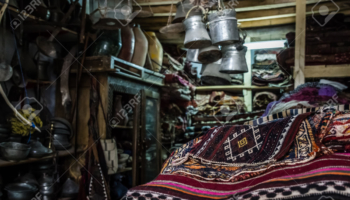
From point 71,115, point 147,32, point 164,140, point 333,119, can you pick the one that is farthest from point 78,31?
point 333,119

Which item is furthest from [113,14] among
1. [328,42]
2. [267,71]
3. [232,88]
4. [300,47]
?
[267,71]

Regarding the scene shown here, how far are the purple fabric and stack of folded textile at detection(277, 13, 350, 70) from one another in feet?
1.40

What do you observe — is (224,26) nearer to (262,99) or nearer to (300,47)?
(300,47)

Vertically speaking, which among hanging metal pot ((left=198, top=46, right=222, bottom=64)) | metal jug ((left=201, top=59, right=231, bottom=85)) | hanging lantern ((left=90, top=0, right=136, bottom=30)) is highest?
hanging lantern ((left=90, top=0, right=136, bottom=30))

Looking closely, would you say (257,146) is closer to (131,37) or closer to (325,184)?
(325,184)

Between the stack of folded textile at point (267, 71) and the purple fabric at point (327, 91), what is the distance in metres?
2.13

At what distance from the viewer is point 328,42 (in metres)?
3.13

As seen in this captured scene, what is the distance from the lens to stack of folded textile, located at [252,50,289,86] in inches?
191

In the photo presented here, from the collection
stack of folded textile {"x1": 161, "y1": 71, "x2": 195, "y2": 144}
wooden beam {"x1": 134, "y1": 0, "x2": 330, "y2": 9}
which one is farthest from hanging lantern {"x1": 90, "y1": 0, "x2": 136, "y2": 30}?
stack of folded textile {"x1": 161, "y1": 71, "x2": 195, "y2": 144}

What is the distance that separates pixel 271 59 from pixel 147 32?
238 cm

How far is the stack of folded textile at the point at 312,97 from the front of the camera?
8.22ft

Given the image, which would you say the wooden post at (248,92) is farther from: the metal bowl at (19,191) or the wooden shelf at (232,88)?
the metal bowl at (19,191)

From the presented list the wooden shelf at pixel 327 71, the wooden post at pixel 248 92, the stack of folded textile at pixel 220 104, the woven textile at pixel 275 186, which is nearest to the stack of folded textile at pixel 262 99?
the wooden post at pixel 248 92

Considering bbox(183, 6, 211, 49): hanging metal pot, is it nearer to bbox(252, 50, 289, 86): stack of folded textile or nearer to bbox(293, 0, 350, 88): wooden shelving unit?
bbox(293, 0, 350, 88): wooden shelving unit
